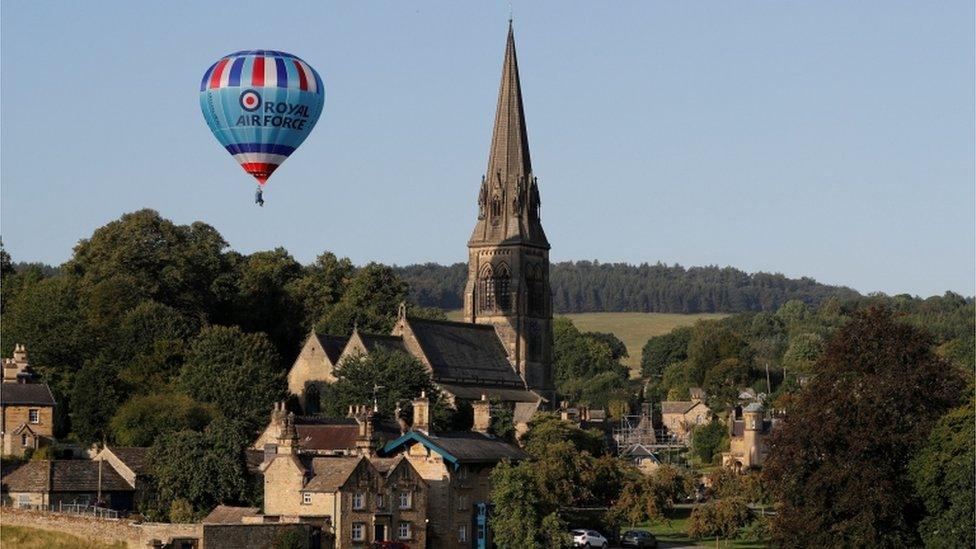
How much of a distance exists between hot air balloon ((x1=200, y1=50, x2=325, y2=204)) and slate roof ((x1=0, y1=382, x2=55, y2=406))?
1639 cm

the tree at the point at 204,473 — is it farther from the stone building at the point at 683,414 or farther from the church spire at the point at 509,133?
the stone building at the point at 683,414

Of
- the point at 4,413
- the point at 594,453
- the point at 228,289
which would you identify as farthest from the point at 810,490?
the point at 228,289

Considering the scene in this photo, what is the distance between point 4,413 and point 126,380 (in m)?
8.17

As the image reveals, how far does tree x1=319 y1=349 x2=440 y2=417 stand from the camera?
8875 centimetres

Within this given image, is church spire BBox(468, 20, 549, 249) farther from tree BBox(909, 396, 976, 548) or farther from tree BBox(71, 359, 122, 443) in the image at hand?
tree BBox(909, 396, 976, 548)

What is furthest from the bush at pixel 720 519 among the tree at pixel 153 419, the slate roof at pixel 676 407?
the slate roof at pixel 676 407

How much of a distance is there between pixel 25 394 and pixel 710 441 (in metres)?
47.5

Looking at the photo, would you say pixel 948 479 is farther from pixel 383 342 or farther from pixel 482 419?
pixel 383 342

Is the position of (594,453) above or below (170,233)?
below

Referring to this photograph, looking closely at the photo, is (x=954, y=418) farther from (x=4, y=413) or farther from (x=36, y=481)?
(x=4, y=413)

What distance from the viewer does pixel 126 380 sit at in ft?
297

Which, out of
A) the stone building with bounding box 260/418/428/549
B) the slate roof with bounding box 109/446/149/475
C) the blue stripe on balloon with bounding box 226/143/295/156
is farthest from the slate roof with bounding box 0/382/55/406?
the stone building with bounding box 260/418/428/549

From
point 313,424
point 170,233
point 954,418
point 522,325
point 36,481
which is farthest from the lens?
point 522,325

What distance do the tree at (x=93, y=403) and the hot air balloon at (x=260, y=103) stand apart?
56.5ft
